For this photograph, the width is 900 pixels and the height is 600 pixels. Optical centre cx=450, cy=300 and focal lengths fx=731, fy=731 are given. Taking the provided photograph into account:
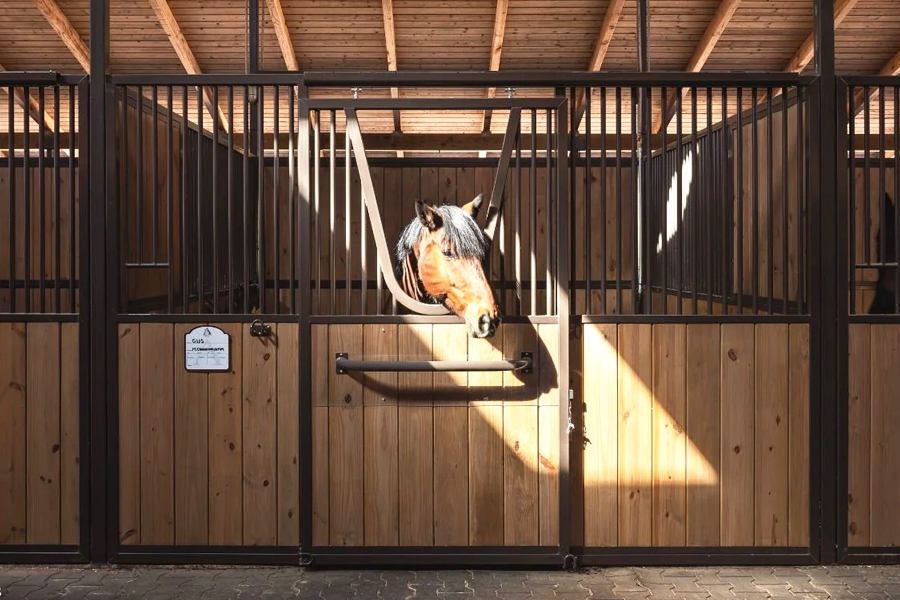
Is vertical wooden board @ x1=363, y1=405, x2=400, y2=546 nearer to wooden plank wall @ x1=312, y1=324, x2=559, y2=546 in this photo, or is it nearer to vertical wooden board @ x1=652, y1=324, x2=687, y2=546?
wooden plank wall @ x1=312, y1=324, x2=559, y2=546

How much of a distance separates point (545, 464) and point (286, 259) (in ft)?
8.58

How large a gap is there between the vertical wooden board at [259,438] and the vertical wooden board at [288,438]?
25mm

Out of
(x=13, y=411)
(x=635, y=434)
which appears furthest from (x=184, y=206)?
(x=635, y=434)

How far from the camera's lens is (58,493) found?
296 cm

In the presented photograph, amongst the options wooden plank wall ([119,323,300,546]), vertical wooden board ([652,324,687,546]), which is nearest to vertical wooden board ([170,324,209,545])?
wooden plank wall ([119,323,300,546])

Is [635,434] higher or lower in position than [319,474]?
higher

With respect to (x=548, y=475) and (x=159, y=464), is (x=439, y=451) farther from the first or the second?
(x=159, y=464)

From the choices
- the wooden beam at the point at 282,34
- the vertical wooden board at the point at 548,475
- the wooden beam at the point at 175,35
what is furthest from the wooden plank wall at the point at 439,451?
the wooden beam at the point at 282,34

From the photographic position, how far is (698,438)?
2967 mm

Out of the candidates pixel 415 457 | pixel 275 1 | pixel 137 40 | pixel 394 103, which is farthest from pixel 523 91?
pixel 415 457

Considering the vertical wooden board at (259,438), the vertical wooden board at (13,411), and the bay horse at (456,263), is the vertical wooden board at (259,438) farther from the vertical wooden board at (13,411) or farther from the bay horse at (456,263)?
the vertical wooden board at (13,411)

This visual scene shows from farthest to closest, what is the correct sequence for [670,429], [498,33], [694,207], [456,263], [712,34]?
[712,34]
[498,33]
[694,207]
[670,429]
[456,263]

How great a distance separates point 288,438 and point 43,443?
99 cm

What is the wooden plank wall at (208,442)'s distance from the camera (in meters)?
2.95
